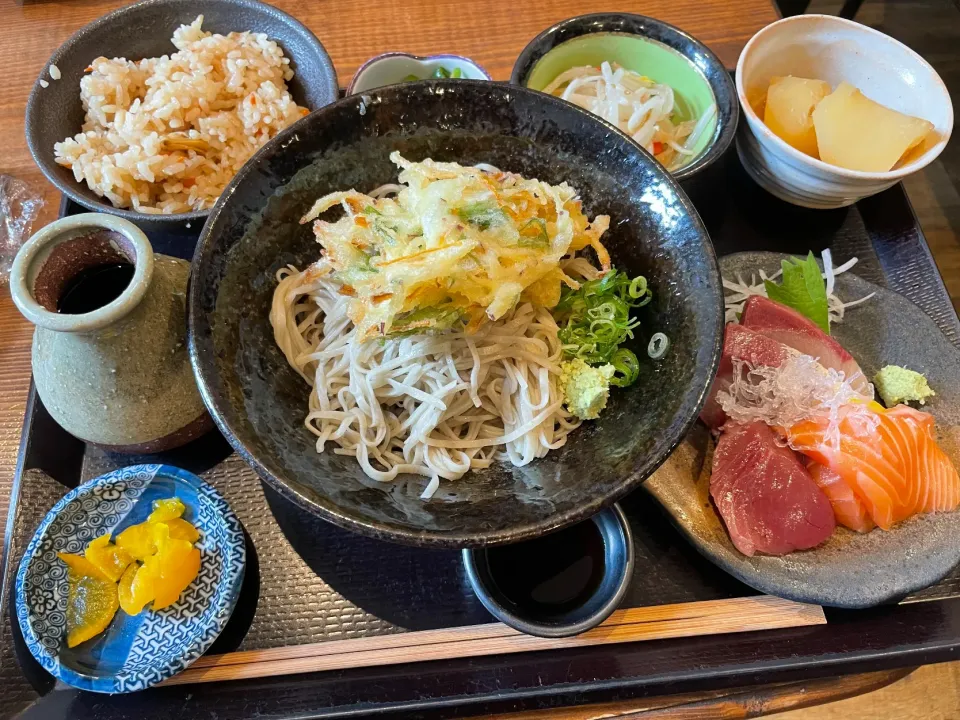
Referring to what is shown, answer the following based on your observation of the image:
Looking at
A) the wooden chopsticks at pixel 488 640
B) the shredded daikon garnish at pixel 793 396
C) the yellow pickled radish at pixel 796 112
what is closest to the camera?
the wooden chopsticks at pixel 488 640

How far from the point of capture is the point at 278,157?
4.91 feet

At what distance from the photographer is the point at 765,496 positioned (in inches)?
64.0

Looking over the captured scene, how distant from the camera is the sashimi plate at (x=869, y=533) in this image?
5.03ft

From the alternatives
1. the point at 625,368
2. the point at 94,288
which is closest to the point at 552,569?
the point at 625,368

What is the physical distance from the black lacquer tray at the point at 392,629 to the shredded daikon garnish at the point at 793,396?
400 millimetres

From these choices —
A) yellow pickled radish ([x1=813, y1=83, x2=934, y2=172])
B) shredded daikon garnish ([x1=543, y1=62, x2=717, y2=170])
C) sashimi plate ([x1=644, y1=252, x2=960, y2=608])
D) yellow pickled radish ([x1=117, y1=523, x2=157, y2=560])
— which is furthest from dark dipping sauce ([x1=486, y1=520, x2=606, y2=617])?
yellow pickled radish ([x1=813, y1=83, x2=934, y2=172])

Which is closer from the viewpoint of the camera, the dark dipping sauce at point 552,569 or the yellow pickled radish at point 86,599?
the yellow pickled radish at point 86,599

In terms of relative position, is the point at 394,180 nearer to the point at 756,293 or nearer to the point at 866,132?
the point at 756,293

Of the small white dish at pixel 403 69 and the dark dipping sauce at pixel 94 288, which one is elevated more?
the small white dish at pixel 403 69

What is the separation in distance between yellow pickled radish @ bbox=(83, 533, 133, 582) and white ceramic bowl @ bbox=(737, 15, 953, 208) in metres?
2.16

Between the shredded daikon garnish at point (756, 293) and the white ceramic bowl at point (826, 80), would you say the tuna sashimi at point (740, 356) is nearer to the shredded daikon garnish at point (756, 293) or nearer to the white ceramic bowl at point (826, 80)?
the shredded daikon garnish at point (756, 293)

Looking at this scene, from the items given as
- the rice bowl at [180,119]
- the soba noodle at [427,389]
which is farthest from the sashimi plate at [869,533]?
the rice bowl at [180,119]

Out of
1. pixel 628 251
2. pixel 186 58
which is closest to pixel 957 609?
pixel 628 251

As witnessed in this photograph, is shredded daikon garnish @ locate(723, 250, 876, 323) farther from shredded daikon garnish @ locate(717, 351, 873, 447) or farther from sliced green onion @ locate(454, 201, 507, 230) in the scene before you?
sliced green onion @ locate(454, 201, 507, 230)
